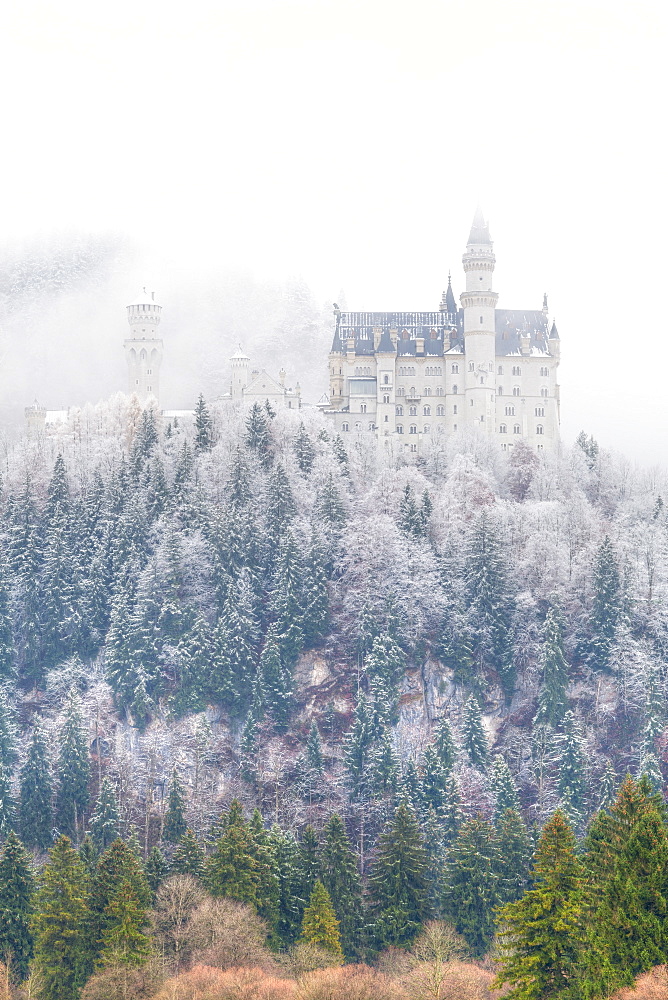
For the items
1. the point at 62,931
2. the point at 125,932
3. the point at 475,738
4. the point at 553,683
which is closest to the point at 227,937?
the point at 125,932

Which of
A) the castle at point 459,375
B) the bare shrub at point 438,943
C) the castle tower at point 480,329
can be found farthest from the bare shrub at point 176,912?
the castle tower at point 480,329

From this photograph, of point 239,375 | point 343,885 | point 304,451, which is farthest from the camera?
point 239,375

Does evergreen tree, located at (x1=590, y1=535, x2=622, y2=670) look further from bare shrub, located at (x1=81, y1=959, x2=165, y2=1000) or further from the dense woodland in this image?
bare shrub, located at (x1=81, y1=959, x2=165, y2=1000)

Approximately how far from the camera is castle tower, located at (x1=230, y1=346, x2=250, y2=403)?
14688 centimetres

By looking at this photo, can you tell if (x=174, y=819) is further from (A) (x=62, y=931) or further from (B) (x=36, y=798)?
(A) (x=62, y=931)

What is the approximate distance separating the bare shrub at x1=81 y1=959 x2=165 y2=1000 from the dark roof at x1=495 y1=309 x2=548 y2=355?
83720mm

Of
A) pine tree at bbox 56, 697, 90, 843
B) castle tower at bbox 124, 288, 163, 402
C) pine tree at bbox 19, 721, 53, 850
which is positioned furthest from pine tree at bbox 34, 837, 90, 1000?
castle tower at bbox 124, 288, 163, 402

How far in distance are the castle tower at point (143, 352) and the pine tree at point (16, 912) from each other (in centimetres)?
7442

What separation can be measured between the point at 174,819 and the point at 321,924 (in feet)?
72.8

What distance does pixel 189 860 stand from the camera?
83688 mm

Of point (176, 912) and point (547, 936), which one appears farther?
point (176, 912)

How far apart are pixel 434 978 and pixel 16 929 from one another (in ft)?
78.8

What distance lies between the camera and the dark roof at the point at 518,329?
14512cm

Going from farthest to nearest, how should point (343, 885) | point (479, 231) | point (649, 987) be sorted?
1. point (479, 231)
2. point (343, 885)
3. point (649, 987)
